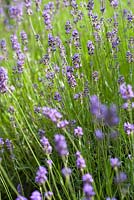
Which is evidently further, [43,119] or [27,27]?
[27,27]

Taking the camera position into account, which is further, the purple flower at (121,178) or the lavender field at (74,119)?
the lavender field at (74,119)

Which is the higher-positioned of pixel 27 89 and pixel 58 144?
pixel 27 89

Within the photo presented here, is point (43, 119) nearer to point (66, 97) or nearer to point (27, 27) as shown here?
point (66, 97)

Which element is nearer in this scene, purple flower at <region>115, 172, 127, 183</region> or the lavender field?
purple flower at <region>115, 172, 127, 183</region>

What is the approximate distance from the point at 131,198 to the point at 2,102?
1590 millimetres

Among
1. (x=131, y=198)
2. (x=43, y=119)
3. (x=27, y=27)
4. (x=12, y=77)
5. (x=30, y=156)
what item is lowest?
(x=131, y=198)

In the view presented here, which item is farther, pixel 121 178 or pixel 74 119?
pixel 74 119

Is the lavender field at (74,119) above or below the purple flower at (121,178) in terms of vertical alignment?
above

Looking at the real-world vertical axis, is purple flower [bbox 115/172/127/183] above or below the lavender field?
below

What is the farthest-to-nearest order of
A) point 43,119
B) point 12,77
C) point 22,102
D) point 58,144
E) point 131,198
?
point 12,77 < point 22,102 < point 43,119 < point 131,198 < point 58,144

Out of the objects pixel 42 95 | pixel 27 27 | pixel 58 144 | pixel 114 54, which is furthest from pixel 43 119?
pixel 27 27

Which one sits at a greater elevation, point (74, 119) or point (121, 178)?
point (74, 119)

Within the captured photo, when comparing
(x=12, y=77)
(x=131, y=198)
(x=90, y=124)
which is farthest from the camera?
(x=12, y=77)

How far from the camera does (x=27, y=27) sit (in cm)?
636
